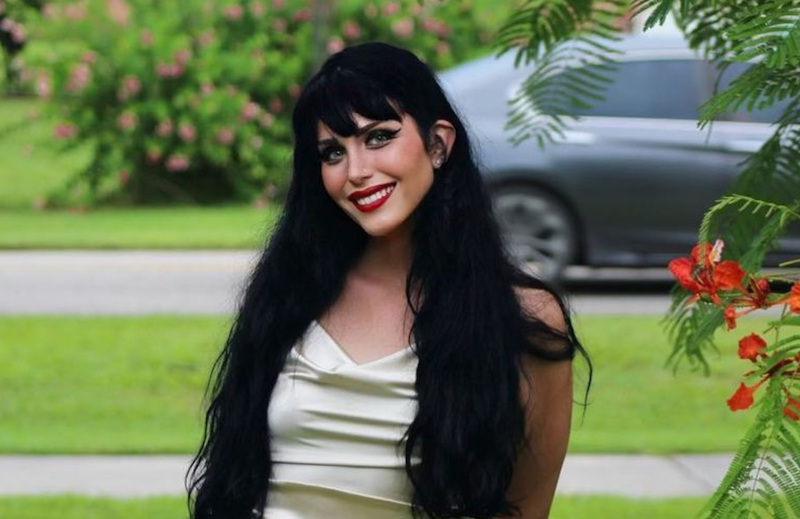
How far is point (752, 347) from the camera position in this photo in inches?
86.1

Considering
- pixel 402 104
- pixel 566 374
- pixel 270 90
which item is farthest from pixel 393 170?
pixel 270 90

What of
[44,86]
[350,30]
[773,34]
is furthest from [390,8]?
[773,34]

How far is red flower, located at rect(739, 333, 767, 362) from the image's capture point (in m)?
2.18

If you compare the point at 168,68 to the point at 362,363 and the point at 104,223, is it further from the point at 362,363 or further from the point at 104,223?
the point at 362,363

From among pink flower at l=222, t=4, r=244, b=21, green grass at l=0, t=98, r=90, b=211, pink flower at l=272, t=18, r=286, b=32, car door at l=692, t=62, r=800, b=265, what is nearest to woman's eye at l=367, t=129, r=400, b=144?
car door at l=692, t=62, r=800, b=265

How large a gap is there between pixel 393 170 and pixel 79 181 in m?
16.3

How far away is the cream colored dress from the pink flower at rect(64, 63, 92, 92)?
16073 millimetres

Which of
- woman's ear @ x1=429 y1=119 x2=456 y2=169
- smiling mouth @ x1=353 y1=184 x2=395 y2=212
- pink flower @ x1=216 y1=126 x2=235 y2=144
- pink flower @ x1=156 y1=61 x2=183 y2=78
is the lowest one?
pink flower @ x1=216 y1=126 x2=235 y2=144

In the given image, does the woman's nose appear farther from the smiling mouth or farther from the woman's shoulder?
the woman's shoulder

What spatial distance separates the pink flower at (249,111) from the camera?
60.2ft

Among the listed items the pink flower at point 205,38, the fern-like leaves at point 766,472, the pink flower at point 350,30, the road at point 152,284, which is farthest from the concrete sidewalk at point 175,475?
the pink flower at point 350,30

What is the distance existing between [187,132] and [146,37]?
1089mm

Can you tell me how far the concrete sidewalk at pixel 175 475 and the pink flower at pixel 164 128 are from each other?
11.6 m

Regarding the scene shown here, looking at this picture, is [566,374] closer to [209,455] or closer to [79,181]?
[209,455]
